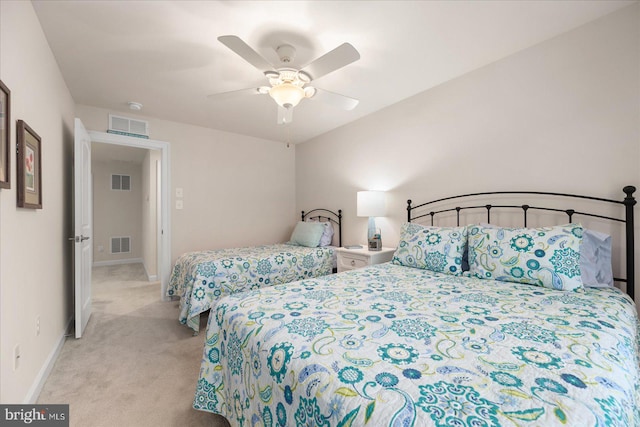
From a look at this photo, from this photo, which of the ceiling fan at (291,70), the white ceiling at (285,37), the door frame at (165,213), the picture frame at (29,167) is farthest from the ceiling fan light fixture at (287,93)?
the door frame at (165,213)

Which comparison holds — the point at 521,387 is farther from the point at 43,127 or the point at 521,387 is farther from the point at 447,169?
the point at 43,127

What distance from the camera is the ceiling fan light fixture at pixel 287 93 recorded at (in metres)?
2.20

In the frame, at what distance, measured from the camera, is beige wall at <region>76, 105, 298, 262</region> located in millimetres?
3920

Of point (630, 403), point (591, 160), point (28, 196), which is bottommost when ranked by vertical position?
point (630, 403)

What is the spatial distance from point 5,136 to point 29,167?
460 millimetres

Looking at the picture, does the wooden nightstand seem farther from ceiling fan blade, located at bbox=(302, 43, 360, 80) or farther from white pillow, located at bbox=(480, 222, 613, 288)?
ceiling fan blade, located at bbox=(302, 43, 360, 80)

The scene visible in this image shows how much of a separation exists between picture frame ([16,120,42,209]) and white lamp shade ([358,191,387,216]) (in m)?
2.75

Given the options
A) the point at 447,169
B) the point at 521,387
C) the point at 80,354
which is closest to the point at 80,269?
the point at 80,354

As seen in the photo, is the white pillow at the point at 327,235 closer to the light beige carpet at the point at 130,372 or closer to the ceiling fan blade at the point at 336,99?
the light beige carpet at the point at 130,372

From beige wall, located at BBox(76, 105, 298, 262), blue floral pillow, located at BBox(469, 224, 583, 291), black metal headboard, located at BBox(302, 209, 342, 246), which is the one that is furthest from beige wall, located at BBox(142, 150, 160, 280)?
blue floral pillow, located at BBox(469, 224, 583, 291)

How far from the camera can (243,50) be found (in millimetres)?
1772

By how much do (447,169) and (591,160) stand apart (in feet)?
3.42

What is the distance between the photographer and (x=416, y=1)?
1739 millimetres

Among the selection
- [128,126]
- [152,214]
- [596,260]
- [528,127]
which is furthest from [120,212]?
[596,260]
